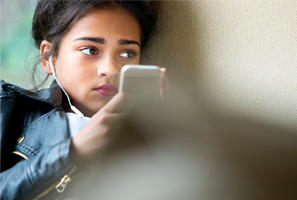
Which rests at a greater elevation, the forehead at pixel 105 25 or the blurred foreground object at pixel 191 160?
the forehead at pixel 105 25

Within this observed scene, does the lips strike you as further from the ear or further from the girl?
the ear

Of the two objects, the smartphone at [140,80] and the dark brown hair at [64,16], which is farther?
the dark brown hair at [64,16]

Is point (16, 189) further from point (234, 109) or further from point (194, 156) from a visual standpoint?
point (234, 109)

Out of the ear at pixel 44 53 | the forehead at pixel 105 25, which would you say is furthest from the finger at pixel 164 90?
the ear at pixel 44 53

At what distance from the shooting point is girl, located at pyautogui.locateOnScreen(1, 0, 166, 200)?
0.47m

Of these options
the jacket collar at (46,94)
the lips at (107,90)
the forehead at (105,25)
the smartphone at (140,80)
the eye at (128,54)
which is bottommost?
the jacket collar at (46,94)

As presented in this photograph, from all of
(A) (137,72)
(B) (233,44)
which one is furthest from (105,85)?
(B) (233,44)

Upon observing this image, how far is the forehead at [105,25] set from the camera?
531 mm

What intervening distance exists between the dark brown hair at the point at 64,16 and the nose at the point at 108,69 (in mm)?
112

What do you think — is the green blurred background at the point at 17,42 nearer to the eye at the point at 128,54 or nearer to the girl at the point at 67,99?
the girl at the point at 67,99

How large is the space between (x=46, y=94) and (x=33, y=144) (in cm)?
10

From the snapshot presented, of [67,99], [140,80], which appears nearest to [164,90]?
[140,80]

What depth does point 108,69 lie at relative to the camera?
0.51 metres

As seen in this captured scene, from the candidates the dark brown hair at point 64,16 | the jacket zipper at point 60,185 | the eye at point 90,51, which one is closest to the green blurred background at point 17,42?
the dark brown hair at point 64,16
